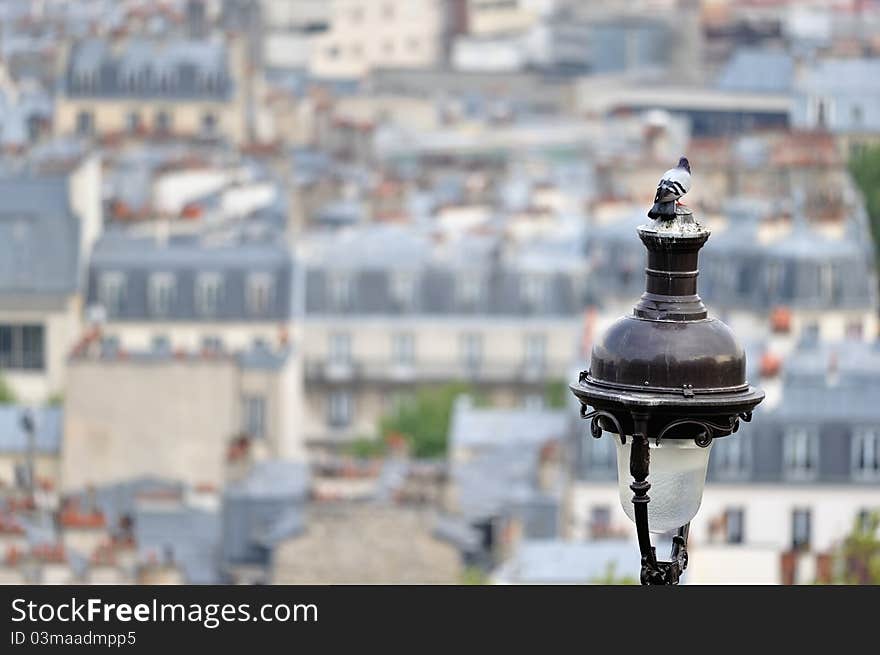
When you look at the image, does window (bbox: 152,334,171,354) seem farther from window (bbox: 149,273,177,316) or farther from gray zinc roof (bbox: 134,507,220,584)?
gray zinc roof (bbox: 134,507,220,584)

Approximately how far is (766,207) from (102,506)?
24.7m

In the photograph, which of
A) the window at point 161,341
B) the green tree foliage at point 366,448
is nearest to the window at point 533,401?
the green tree foliage at point 366,448

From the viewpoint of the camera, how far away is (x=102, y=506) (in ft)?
152

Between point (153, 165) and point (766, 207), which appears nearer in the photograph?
point (766, 207)

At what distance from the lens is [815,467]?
42.4 meters

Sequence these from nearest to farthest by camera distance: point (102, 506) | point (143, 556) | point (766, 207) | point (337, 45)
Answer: point (143, 556)
point (102, 506)
point (766, 207)
point (337, 45)

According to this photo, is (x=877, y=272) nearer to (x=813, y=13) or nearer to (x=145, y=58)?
(x=145, y=58)

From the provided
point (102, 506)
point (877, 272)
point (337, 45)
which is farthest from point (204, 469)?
point (337, 45)

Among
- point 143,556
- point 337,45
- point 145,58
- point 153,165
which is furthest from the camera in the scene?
point 337,45

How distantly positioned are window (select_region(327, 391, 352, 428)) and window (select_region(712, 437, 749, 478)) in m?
20.6

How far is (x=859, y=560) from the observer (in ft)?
118

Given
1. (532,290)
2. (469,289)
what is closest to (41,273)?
(469,289)

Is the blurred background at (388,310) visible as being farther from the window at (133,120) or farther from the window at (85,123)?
the window at (133,120)

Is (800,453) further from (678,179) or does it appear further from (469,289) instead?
(678,179)
